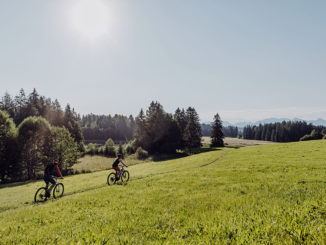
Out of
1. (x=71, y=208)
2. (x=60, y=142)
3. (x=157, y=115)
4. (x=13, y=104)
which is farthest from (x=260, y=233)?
(x=13, y=104)

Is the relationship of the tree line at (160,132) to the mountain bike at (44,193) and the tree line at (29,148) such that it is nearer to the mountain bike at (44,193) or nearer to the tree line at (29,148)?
the tree line at (29,148)

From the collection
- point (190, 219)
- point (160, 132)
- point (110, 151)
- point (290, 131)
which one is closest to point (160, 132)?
point (160, 132)

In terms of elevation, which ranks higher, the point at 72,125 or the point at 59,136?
the point at 72,125

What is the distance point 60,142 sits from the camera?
38719 mm

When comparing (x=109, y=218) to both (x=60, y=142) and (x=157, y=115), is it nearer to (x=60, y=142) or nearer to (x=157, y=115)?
(x=60, y=142)

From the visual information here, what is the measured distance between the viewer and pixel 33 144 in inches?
1492

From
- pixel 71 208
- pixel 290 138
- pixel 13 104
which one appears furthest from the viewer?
pixel 290 138

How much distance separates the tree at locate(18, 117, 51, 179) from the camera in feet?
119

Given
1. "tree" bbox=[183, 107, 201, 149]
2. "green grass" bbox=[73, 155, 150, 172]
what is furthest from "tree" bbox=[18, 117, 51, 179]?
"tree" bbox=[183, 107, 201, 149]

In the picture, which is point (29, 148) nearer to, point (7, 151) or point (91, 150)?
point (7, 151)

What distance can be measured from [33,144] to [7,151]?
4602 millimetres

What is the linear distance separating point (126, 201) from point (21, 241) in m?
4.66

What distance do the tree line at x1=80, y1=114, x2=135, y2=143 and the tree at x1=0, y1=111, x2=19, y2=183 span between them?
10348 cm

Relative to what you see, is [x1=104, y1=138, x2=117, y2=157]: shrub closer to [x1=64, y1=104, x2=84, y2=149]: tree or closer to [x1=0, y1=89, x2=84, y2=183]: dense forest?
[x1=64, y1=104, x2=84, y2=149]: tree
